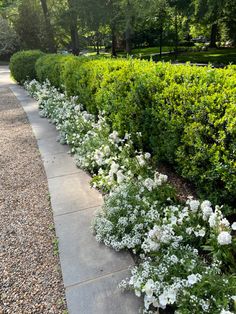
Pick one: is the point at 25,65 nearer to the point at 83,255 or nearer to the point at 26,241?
the point at 26,241

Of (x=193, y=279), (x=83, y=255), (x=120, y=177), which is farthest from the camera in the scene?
(x=120, y=177)

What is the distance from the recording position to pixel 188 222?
268 cm

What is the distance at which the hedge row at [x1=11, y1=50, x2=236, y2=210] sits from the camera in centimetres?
271

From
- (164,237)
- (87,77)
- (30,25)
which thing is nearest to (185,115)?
(164,237)

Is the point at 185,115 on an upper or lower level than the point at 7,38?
upper

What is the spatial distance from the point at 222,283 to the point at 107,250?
45.0 inches

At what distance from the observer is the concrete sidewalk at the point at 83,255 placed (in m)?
2.30

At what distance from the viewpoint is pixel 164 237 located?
8.19 ft

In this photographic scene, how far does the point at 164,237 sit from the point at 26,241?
4.78 ft

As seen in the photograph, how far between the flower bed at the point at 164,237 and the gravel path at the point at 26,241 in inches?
21.7

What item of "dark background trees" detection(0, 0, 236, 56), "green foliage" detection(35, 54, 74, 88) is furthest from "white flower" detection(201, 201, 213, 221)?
"dark background trees" detection(0, 0, 236, 56)

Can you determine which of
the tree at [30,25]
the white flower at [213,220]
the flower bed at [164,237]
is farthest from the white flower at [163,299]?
the tree at [30,25]

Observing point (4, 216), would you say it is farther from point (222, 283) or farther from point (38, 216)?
point (222, 283)

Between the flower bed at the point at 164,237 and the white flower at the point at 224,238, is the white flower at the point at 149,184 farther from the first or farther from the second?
the white flower at the point at 224,238
